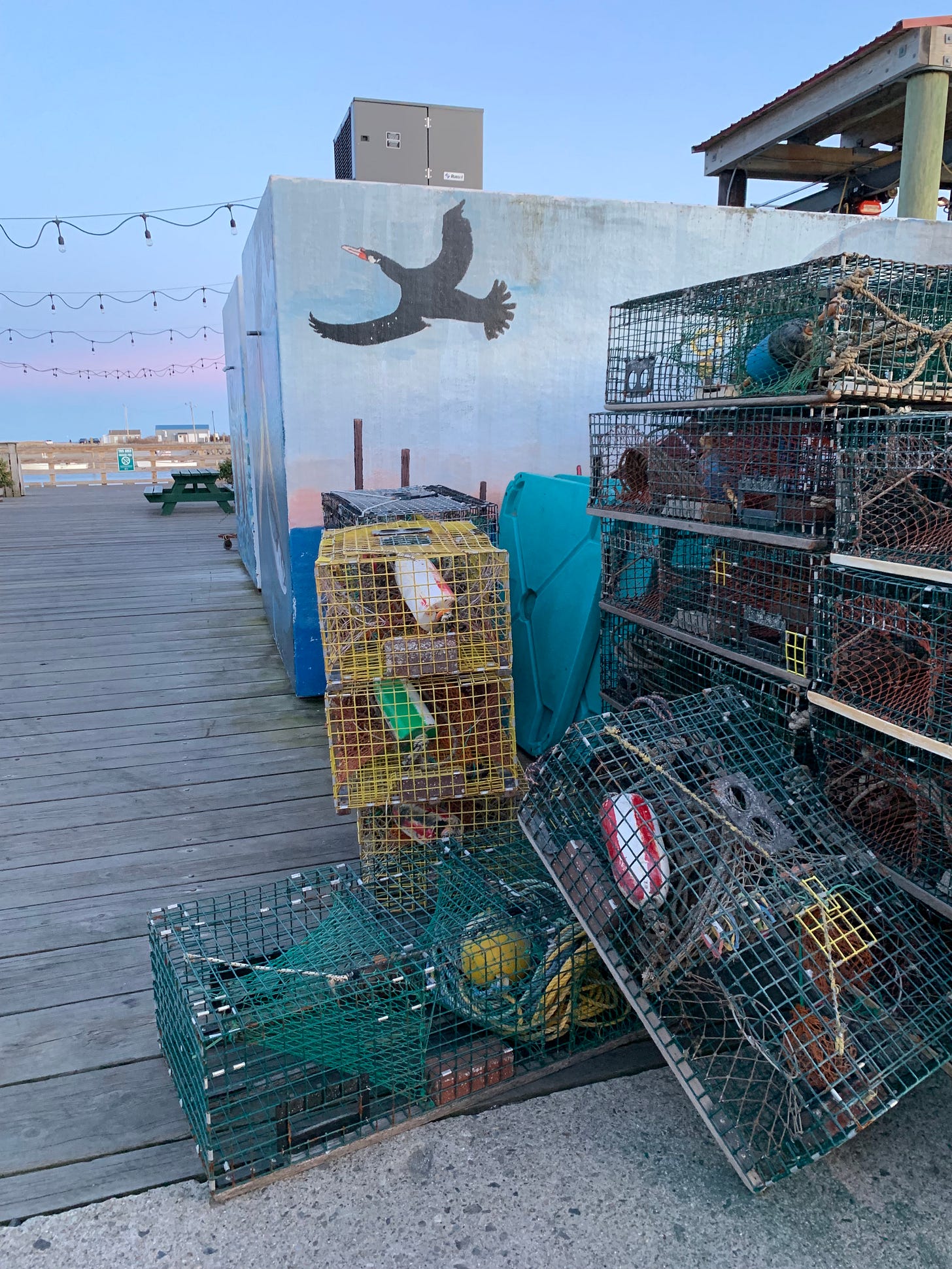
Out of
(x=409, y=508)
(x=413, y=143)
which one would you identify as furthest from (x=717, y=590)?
(x=413, y=143)

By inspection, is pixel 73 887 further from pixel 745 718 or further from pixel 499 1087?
pixel 745 718

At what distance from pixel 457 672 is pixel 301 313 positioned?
116 inches

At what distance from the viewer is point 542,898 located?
2.79 m

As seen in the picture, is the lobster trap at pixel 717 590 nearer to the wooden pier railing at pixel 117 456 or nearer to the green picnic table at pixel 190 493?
the green picnic table at pixel 190 493

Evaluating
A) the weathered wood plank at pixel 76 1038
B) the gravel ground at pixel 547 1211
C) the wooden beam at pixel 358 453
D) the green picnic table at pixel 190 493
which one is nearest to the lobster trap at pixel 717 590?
the gravel ground at pixel 547 1211

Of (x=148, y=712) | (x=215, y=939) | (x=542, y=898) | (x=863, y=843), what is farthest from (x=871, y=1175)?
(x=148, y=712)

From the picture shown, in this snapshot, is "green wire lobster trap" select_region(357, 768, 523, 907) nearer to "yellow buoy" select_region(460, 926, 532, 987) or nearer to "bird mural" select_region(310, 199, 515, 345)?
"yellow buoy" select_region(460, 926, 532, 987)

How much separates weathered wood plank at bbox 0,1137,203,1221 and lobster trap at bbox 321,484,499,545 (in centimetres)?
235

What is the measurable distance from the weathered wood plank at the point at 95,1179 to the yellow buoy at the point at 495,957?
81 cm

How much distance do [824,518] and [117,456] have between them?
69.2 feet

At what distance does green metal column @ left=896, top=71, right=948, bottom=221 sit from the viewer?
6758 millimetres

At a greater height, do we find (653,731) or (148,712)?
(653,731)

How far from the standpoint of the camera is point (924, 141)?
22.2ft

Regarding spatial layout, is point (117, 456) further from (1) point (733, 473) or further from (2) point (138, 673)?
(1) point (733, 473)
